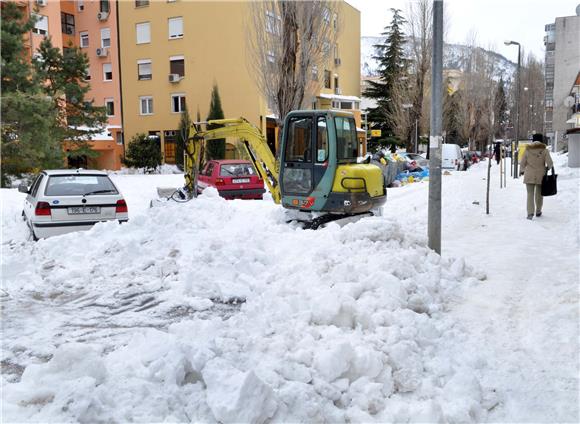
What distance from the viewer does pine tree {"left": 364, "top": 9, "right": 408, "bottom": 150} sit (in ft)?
158

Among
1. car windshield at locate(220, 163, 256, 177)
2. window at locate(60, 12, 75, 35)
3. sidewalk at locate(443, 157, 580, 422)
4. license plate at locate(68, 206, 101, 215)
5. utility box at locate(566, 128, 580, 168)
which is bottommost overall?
sidewalk at locate(443, 157, 580, 422)

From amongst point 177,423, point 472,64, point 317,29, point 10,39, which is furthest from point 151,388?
point 472,64

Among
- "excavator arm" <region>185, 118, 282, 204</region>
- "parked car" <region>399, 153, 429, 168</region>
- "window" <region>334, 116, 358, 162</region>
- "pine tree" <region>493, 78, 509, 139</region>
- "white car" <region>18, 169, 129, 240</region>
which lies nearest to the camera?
"white car" <region>18, 169, 129, 240</region>

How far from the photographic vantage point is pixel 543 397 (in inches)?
149

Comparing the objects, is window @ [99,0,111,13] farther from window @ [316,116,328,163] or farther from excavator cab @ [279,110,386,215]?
window @ [316,116,328,163]

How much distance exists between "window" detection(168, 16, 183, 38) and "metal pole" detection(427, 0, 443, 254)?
31.6 metres

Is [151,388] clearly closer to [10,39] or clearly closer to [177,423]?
[177,423]

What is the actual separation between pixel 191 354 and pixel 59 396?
0.90 meters

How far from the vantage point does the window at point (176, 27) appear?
35.8 metres

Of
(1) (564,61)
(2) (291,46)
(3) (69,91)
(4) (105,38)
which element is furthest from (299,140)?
(1) (564,61)

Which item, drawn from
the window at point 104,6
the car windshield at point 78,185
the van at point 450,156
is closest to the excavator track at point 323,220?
the car windshield at point 78,185

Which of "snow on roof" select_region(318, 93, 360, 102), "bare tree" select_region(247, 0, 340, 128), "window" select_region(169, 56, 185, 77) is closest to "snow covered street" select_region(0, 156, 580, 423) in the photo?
"bare tree" select_region(247, 0, 340, 128)

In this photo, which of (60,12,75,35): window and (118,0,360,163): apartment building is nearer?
(118,0,360,163): apartment building

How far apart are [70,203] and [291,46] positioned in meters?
13.7
